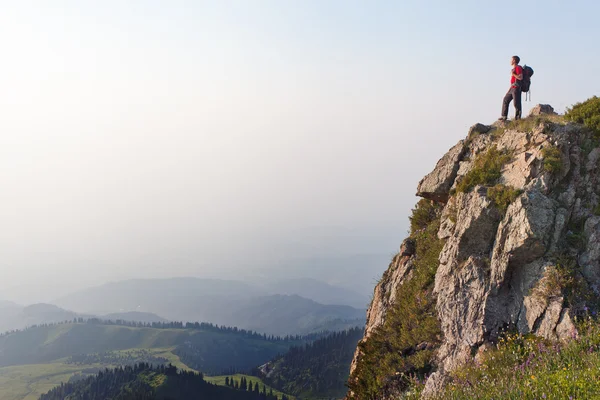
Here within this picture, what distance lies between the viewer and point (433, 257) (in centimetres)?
2159

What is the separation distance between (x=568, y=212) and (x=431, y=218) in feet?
27.0

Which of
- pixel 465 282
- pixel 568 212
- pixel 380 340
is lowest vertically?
pixel 380 340

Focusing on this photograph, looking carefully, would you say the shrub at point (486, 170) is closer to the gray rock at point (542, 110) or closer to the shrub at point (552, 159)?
the shrub at point (552, 159)

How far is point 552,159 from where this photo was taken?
18188 millimetres

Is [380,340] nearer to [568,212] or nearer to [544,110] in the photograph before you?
[568,212]

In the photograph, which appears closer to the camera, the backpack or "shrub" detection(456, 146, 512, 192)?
"shrub" detection(456, 146, 512, 192)

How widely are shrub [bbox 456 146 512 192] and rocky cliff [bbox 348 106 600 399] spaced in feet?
0.15

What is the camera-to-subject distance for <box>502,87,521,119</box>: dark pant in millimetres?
24016

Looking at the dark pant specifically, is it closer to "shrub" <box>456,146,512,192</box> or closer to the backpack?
the backpack

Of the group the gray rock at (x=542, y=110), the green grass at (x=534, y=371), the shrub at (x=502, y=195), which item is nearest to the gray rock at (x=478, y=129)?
the gray rock at (x=542, y=110)

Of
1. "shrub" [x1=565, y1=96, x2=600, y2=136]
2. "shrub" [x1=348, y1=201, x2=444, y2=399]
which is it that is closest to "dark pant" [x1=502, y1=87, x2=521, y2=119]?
"shrub" [x1=565, y1=96, x2=600, y2=136]

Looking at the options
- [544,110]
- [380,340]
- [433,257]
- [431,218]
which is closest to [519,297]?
[433,257]

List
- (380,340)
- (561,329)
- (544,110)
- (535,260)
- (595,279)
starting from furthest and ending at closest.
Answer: (544,110), (380,340), (535,260), (595,279), (561,329)

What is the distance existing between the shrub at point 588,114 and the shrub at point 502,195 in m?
5.01
